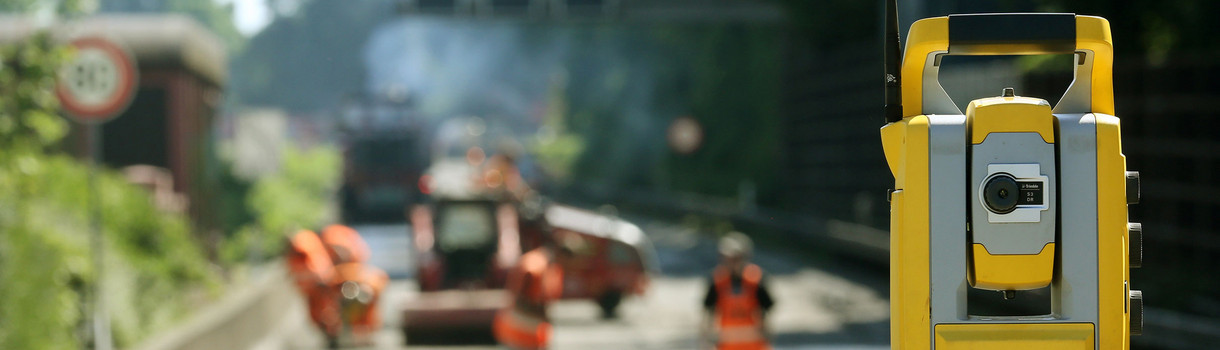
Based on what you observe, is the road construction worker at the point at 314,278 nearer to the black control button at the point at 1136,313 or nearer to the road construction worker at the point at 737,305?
the road construction worker at the point at 737,305

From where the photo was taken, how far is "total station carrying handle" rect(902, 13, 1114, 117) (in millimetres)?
5898

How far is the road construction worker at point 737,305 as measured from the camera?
1348 centimetres

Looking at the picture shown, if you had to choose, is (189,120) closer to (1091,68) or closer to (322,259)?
(322,259)

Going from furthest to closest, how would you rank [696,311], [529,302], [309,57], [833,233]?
[309,57] < [833,233] < [696,311] < [529,302]

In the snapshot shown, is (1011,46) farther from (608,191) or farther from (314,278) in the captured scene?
(608,191)

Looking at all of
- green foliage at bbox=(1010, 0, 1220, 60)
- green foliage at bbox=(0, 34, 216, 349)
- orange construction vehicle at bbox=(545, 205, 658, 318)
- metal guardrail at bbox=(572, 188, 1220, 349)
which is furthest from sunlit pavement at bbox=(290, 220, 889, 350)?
green foliage at bbox=(1010, 0, 1220, 60)

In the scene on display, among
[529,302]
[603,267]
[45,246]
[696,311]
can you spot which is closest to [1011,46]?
[529,302]

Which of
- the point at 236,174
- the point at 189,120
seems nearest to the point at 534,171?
the point at 236,174

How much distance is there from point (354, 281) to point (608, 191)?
42.1m

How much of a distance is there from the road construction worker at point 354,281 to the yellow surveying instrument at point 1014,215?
12.0 m

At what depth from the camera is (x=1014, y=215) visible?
5.72m

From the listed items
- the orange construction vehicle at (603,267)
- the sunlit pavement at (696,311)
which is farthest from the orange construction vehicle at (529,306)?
the orange construction vehicle at (603,267)

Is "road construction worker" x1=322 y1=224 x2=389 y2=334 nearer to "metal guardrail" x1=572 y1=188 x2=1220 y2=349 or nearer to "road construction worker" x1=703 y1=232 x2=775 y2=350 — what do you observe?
"road construction worker" x1=703 y1=232 x2=775 y2=350

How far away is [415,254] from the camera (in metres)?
20.6
